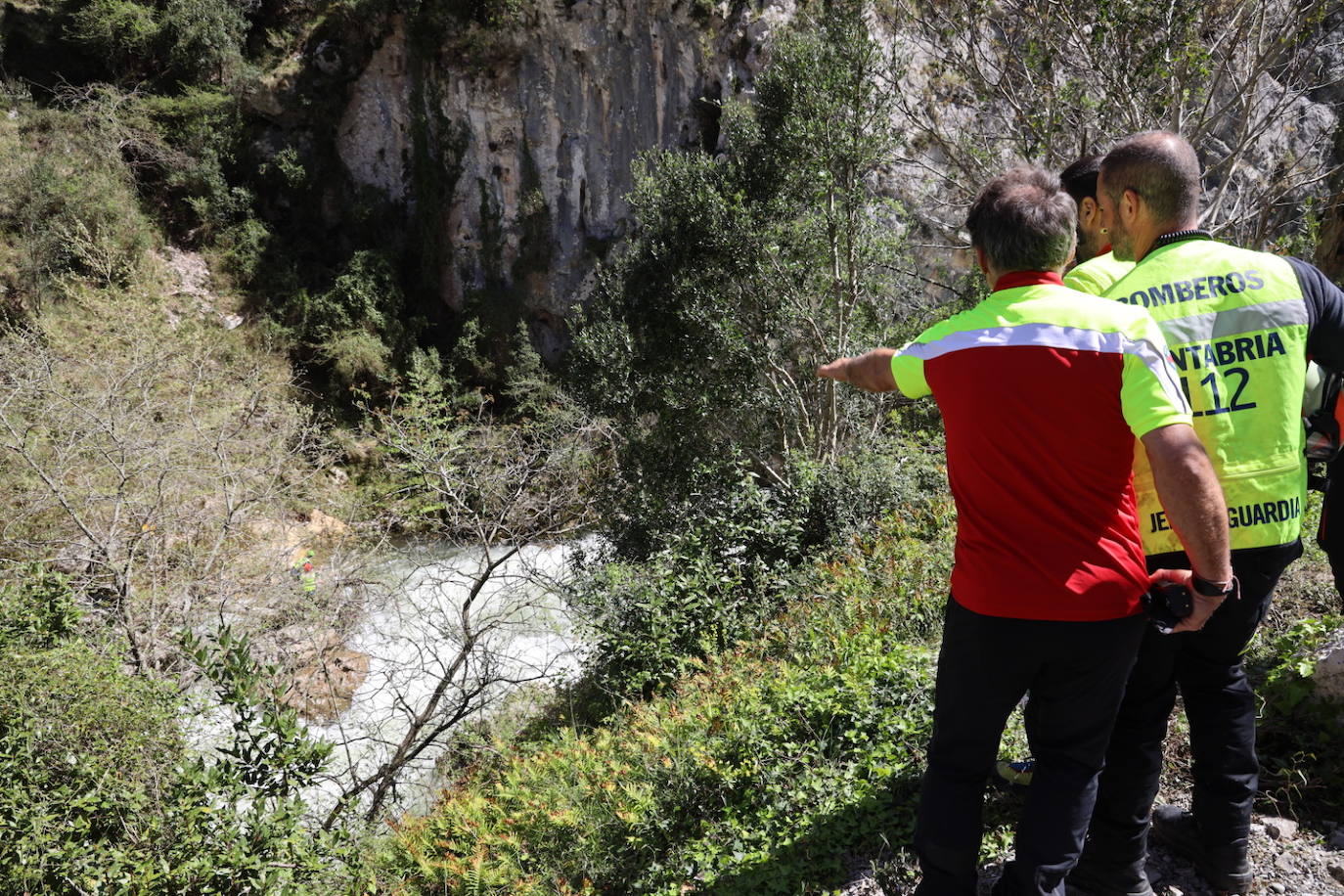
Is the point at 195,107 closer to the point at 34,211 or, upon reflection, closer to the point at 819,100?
the point at 34,211

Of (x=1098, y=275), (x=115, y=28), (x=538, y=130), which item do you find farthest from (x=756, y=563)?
(x=115, y=28)

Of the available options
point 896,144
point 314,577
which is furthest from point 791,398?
point 314,577

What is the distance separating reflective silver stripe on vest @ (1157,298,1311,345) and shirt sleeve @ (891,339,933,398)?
2.16ft

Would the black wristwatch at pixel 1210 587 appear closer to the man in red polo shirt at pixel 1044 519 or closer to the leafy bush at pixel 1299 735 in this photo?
the man in red polo shirt at pixel 1044 519

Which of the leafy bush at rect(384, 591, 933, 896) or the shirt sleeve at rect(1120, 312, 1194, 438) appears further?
the leafy bush at rect(384, 591, 933, 896)

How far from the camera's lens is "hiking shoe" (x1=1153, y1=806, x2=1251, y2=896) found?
2.08m

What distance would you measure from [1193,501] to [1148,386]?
0.88 ft

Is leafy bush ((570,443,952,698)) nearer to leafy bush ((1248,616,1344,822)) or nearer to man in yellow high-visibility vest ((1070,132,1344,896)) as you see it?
leafy bush ((1248,616,1344,822))

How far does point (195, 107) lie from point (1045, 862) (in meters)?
24.3

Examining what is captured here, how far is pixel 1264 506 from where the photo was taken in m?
1.94

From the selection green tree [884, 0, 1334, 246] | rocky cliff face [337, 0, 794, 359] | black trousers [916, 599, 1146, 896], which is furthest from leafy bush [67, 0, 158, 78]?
black trousers [916, 599, 1146, 896]

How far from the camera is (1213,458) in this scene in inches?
76.5

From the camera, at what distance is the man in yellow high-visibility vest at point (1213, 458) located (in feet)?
6.30

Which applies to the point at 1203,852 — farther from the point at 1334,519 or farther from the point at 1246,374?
the point at 1246,374
